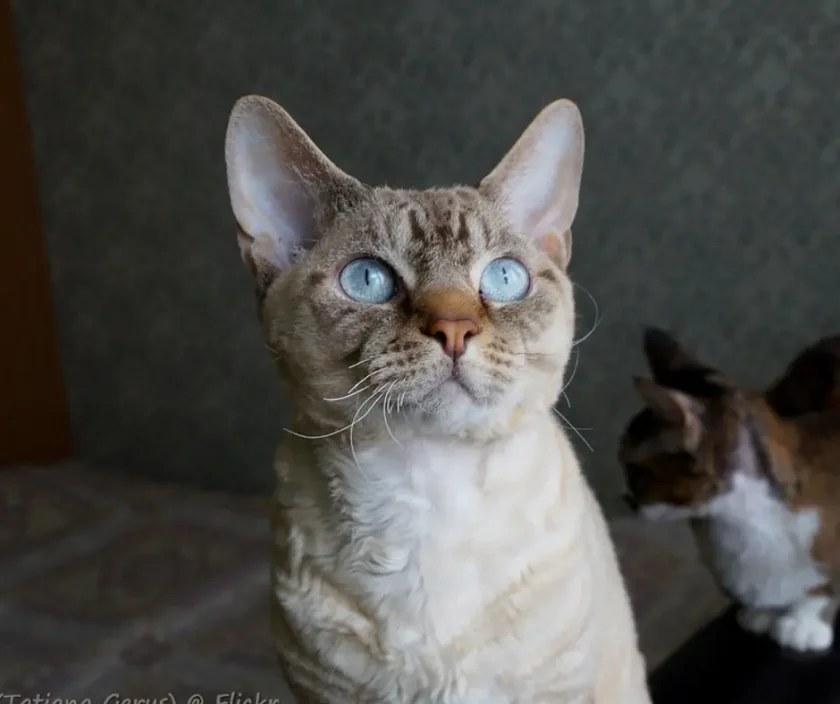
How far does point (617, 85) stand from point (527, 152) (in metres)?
0.81

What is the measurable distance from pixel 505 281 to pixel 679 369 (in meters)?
0.36

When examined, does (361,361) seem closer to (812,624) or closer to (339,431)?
(339,431)

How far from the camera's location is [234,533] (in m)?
1.67

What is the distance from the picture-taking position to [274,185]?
29.0 inches

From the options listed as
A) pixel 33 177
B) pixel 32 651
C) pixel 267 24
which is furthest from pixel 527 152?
pixel 33 177

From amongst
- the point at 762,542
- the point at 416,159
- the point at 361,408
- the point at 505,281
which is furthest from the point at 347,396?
the point at 416,159

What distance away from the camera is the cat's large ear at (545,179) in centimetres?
77

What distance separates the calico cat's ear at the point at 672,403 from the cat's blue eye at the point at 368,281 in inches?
14.3

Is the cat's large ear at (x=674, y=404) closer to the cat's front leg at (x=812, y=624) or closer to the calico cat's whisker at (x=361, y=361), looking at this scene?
the cat's front leg at (x=812, y=624)

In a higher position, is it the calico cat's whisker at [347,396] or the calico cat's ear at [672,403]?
the calico cat's whisker at [347,396]

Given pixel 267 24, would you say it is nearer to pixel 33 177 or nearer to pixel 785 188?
pixel 33 177

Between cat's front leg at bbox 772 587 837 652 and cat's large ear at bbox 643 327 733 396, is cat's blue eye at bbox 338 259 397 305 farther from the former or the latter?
cat's front leg at bbox 772 587 837 652

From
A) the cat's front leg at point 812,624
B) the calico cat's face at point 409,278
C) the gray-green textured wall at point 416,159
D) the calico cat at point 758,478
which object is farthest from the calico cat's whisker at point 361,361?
the gray-green textured wall at point 416,159

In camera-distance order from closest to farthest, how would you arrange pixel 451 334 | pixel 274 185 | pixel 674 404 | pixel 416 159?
pixel 451 334 < pixel 274 185 < pixel 674 404 < pixel 416 159
